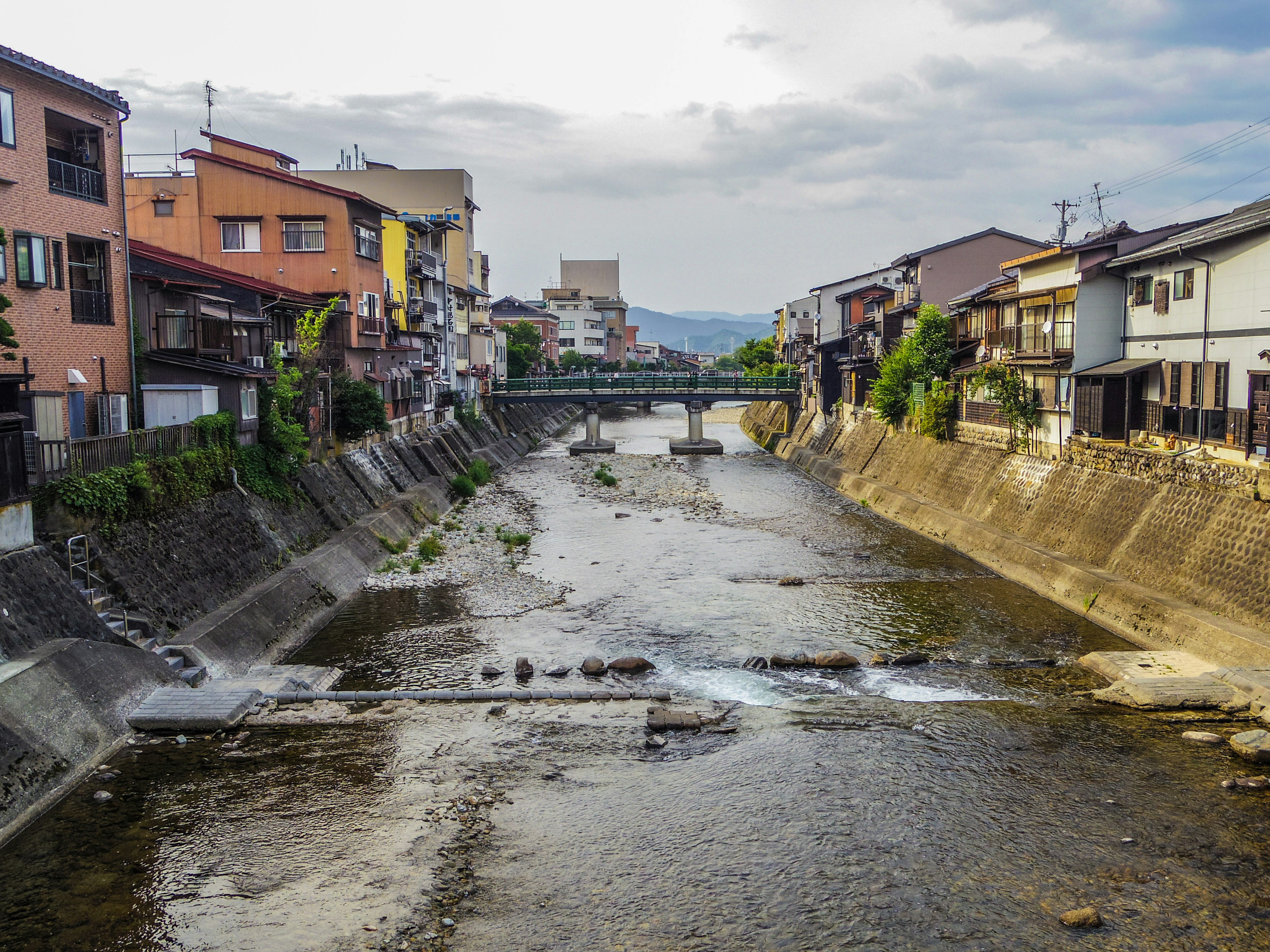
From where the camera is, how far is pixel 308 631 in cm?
2161

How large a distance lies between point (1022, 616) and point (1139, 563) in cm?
291

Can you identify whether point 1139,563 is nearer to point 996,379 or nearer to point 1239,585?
point 1239,585

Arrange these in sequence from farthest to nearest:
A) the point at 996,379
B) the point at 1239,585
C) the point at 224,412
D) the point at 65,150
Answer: the point at 996,379, the point at 224,412, the point at 65,150, the point at 1239,585

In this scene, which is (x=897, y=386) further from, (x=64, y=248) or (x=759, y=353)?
(x=759, y=353)

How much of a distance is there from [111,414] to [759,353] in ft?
287

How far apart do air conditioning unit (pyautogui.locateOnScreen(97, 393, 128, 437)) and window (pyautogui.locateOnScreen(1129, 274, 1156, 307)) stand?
26.8m

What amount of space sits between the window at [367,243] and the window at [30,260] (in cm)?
1887

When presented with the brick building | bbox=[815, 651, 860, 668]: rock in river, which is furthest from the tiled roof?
bbox=[815, 651, 860, 668]: rock in river

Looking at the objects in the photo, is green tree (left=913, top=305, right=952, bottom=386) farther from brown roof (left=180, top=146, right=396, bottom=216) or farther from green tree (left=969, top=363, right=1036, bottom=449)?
brown roof (left=180, top=146, right=396, bottom=216)

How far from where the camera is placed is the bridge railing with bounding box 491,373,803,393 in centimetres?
6838

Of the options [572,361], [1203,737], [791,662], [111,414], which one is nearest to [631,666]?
[791,662]

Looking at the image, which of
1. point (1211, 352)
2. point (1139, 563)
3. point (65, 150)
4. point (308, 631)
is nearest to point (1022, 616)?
point (1139, 563)

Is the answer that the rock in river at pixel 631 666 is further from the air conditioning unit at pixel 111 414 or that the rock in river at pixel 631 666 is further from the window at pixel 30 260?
the window at pixel 30 260

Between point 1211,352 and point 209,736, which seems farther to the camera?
point 1211,352
